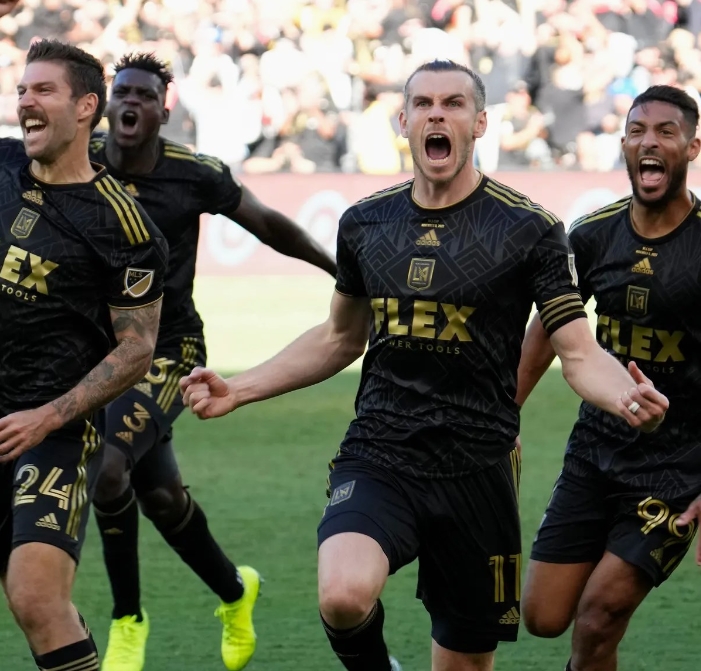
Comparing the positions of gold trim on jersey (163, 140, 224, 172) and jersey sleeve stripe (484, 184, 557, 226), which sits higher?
gold trim on jersey (163, 140, 224, 172)

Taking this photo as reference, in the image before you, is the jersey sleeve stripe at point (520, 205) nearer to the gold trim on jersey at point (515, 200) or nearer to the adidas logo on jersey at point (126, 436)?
the gold trim on jersey at point (515, 200)

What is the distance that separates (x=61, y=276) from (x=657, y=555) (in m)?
2.24

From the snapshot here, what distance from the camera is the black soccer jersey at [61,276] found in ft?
15.5

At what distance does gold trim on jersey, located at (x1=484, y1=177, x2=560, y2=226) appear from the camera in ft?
15.1

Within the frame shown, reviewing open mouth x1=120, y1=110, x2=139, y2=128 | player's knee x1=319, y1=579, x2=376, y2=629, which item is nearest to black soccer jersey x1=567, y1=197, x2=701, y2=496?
player's knee x1=319, y1=579, x2=376, y2=629

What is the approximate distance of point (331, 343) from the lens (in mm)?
4918

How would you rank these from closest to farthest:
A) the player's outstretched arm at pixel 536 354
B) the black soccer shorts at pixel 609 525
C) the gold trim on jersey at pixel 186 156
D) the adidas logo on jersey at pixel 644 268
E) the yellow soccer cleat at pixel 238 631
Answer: the black soccer shorts at pixel 609 525, the adidas logo on jersey at pixel 644 268, the player's outstretched arm at pixel 536 354, the yellow soccer cleat at pixel 238 631, the gold trim on jersey at pixel 186 156

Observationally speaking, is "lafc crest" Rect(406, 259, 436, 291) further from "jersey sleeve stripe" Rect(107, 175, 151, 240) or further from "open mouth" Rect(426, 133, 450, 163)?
"jersey sleeve stripe" Rect(107, 175, 151, 240)

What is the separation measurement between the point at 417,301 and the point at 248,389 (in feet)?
A: 2.06

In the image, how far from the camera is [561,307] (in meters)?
4.50

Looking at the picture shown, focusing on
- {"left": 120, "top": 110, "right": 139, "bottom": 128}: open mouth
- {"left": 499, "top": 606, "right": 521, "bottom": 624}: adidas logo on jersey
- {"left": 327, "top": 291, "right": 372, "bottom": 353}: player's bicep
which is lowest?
{"left": 499, "top": 606, "right": 521, "bottom": 624}: adidas logo on jersey

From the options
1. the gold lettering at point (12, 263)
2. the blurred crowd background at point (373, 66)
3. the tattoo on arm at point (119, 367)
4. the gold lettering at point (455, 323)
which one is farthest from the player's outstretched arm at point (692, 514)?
the blurred crowd background at point (373, 66)

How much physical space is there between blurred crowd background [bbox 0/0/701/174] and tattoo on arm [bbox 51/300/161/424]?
14332 mm

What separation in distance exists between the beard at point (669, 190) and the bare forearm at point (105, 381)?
184cm
